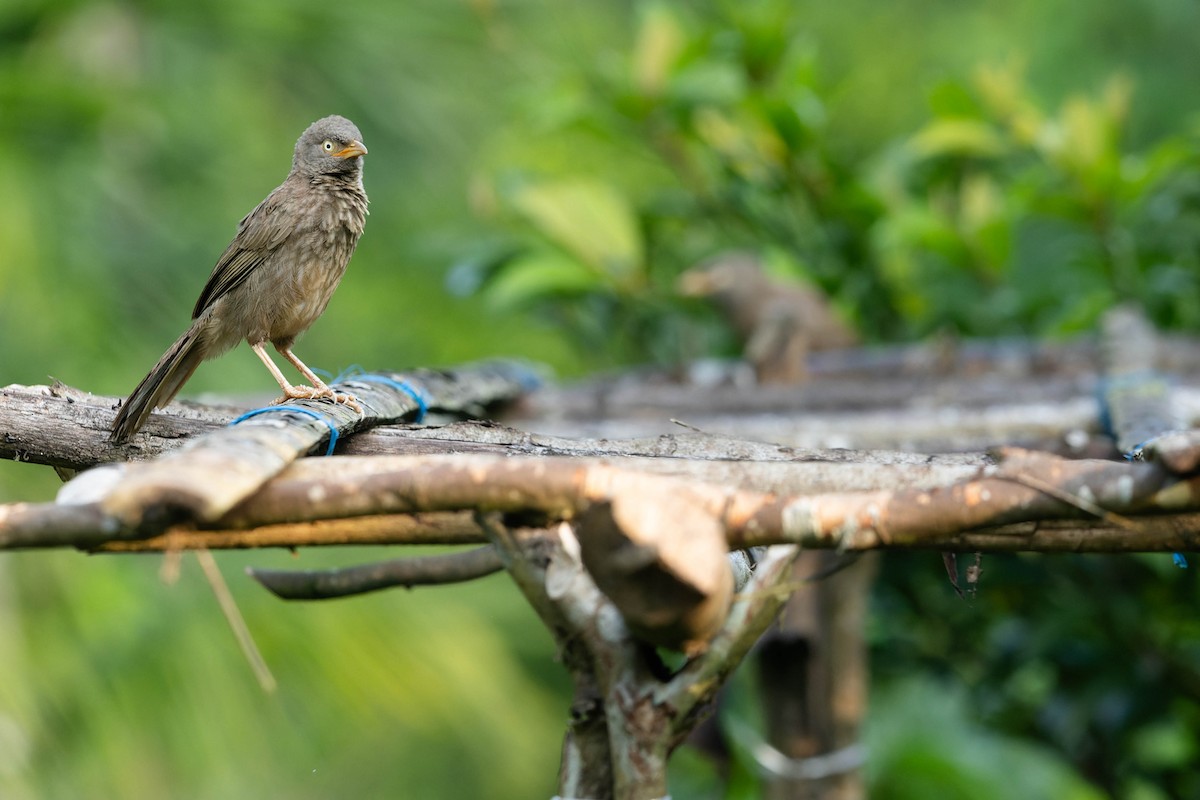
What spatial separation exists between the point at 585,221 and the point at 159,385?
2.74 m

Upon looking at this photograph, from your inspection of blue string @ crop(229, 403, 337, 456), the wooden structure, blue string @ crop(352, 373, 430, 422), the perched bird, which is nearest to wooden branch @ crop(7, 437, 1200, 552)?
the wooden structure

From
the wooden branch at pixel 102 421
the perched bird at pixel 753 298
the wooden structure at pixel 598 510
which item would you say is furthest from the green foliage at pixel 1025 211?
the wooden branch at pixel 102 421

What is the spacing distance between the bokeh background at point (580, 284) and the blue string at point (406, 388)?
2114 mm

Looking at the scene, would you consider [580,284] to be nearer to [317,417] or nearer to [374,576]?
[374,576]

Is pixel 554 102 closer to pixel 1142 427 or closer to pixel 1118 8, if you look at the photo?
pixel 1142 427

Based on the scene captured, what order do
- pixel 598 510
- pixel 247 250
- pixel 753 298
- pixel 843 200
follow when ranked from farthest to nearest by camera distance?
pixel 753 298 < pixel 843 200 < pixel 247 250 < pixel 598 510

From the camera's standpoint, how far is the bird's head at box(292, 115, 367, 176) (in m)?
2.11

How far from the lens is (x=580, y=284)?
14.9 ft

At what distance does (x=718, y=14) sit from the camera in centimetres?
550

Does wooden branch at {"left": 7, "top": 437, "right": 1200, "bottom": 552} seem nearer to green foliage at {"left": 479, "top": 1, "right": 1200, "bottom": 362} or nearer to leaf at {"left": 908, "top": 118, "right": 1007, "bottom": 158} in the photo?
green foliage at {"left": 479, "top": 1, "right": 1200, "bottom": 362}

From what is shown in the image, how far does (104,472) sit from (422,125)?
5.46 metres

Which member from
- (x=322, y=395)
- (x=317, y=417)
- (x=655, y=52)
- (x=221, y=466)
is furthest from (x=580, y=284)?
(x=221, y=466)

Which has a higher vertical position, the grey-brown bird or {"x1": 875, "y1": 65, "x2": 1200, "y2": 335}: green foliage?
{"x1": 875, "y1": 65, "x2": 1200, "y2": 335}: green foliage

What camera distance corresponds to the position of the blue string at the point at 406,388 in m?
2.17
